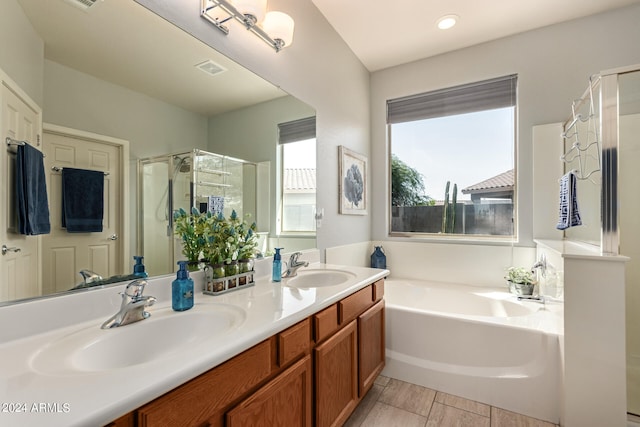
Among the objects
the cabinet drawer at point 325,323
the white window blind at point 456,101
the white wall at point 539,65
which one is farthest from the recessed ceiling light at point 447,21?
the cabinet drawer at point 325,323

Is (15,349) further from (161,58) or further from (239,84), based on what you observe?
(239,84)

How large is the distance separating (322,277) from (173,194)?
105 centimetres

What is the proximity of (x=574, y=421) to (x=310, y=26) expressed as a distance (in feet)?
9.71

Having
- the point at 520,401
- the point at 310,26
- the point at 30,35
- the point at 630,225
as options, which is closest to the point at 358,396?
the point at 520,401

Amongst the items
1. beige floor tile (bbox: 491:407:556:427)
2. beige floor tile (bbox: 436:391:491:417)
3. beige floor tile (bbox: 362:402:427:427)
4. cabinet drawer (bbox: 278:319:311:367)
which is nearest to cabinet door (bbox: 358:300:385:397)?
beige floor tile (bbox: 362:402:427:427)

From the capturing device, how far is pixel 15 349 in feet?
2.56

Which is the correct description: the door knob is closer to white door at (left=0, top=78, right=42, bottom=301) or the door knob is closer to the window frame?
white door at (left=0, top=78, right=42, bottom=301)

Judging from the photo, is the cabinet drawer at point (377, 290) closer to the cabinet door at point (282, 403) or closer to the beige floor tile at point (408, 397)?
the beige floor tile at point (408, 397)

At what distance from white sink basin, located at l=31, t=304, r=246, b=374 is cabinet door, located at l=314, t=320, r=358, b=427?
0.45 meters

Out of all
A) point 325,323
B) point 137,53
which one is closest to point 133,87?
point 137,53

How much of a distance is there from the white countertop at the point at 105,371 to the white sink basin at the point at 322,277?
0.47 m

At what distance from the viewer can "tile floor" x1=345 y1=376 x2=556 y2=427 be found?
5.51 ft

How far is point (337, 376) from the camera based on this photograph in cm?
140

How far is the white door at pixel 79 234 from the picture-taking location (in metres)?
0.93
